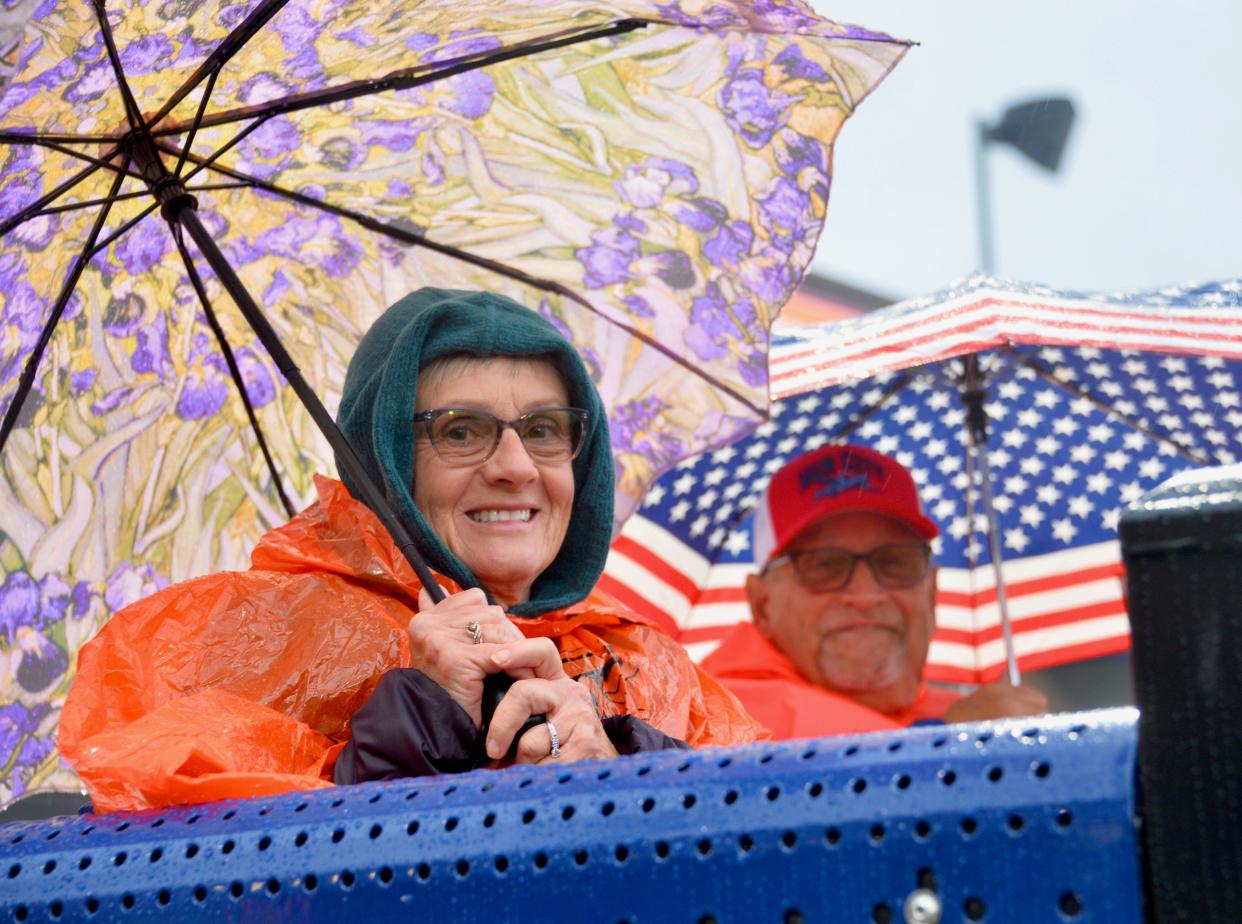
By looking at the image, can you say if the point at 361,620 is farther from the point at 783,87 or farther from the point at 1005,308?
the point at 1005,308

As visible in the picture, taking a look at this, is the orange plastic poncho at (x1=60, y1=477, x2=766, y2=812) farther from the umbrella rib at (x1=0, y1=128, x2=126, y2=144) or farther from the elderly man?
the elderly man

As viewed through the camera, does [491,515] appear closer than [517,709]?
No

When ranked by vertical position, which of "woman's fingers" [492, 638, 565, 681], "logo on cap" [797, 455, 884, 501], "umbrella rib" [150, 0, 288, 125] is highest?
"logo on cap" [797, 455, 884, 501]

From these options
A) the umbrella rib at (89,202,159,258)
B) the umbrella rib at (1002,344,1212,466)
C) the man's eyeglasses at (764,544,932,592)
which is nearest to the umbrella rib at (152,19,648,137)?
the umbrella rib at (89,202,159,258)

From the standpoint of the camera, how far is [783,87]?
320 centimetres

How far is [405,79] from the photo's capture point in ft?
9.55

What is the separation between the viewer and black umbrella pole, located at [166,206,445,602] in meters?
2.42

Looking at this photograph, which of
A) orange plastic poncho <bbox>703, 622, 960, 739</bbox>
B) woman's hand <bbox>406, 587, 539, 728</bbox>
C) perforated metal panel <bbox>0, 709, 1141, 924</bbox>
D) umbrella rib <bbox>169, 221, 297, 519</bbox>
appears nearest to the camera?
Answer: perforated metal panel <bbox>0, 709, 1141, 924</bbox>

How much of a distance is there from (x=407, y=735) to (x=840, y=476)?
2.70 m

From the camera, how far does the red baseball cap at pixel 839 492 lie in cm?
448

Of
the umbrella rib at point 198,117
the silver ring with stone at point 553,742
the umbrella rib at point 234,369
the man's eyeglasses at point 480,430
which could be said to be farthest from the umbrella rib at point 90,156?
the silver ring with stone at point 553,742

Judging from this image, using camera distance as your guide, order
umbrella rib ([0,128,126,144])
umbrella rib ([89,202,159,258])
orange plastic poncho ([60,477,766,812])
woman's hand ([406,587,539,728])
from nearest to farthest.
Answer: orange plastic poncho ([60,477,766,812]), woman's hand ([406,587,539,728]), umbrella rib ([0,128,126,144]), umbrella rib ([89,202,159,258])

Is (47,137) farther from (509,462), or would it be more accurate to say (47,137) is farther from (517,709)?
(517,709)

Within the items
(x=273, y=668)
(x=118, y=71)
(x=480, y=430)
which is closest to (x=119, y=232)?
(x=118, y=71)
